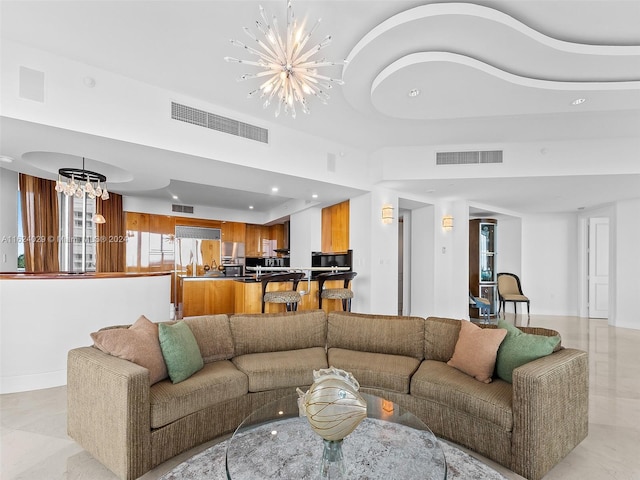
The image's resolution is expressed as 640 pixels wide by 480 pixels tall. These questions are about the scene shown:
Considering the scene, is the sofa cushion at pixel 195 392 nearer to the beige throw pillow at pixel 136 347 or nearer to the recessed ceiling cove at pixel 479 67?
the beige throw pillow at pixel 136 347

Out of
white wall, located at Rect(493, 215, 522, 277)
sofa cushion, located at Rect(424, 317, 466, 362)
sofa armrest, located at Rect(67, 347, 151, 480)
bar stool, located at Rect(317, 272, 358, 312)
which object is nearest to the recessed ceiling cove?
sofa cushion, located at Rect(424, 317, 466, 362)

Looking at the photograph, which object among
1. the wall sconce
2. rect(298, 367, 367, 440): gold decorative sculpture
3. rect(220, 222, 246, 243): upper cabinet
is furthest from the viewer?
rect(220, 222, 246, 243): upper cabinet

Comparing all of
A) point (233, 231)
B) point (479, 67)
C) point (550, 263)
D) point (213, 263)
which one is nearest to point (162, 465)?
point (479, 67)

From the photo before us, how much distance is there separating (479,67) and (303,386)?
298cm

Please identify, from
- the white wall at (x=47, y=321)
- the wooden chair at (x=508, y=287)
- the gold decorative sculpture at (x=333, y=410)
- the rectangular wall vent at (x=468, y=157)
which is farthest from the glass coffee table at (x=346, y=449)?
the wooden chair at (x=508, y=287)

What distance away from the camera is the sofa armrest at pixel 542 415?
1.75 m

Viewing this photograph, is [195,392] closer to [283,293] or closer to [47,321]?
[47,321]

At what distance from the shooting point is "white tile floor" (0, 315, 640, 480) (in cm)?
188

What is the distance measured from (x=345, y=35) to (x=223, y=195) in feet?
17.9

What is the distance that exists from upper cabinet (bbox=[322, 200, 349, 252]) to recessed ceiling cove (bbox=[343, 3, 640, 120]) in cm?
303

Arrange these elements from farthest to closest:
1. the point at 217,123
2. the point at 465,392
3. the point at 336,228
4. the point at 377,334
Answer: the point at 336,228 → the point at 217,123 → the point at 377,334 → the point at 465,392

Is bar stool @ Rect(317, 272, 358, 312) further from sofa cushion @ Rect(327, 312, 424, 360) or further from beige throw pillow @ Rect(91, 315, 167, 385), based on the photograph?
beige throw pillow @ Rect(91, 315, 167, 385)

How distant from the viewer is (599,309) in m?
7.11

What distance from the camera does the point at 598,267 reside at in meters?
7.18
